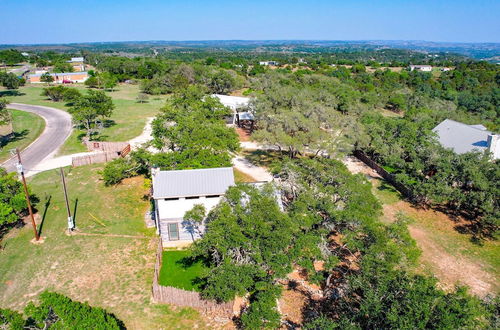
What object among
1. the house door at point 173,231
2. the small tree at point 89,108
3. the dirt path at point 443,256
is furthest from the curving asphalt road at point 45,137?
the dirt path at point 443,256

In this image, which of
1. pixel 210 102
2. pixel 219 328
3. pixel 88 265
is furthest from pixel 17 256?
pixel 210 102

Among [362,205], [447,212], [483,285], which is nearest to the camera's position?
[362,205]

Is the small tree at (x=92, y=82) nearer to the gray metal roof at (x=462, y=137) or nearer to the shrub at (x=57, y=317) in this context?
the gray metal roof at (x=462, y=137)

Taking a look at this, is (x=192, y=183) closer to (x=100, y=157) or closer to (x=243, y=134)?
(x=100, y=157)

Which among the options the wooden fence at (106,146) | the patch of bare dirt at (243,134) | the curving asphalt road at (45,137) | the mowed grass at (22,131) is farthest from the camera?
the patch of bare dirt at (243,134)

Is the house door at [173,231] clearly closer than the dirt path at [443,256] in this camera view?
No

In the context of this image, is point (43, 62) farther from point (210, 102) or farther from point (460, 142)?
point (460, 142)

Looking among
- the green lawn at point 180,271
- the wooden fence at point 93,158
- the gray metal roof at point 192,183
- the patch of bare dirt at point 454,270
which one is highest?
the gray metal roof at point 192,183
